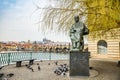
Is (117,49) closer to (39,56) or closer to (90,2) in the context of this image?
(39,56)

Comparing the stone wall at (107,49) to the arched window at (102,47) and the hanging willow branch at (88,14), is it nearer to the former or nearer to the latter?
the arched window at (102,47)

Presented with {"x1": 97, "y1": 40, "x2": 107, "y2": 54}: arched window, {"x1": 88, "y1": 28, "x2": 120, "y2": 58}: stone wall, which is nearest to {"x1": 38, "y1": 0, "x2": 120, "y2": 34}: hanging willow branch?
{"x1": 88, "y1": 28, "x2": 120, "y2": 58}: stone wall

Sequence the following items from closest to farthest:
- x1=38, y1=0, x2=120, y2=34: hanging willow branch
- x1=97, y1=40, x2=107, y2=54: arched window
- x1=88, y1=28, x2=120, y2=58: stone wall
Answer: x1=38, y1=0, x2=120, y2=34: hanging willow branch < x1=88, y1=28, x2=120, y2=58: stone wall < x1=97, y1=40, x2=107, y2=54: arched window

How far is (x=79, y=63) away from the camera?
13.0m

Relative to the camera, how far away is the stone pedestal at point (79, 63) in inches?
512

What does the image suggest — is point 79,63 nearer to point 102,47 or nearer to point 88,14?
point 88,14

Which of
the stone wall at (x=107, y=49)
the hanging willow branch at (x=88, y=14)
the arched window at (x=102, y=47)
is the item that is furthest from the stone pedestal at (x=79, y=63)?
the arched window at (x=102, y=47)

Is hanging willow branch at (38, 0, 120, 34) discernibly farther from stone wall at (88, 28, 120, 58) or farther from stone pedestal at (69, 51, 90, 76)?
stone wall at (88, 28, 120, 58)

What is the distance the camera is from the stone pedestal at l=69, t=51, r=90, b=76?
13.0 m

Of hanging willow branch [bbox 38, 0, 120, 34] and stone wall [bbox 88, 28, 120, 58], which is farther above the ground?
hanging willow branch [bbox 38, 0, 120, 34]

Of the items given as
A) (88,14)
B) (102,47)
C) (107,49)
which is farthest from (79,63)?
(102,47)

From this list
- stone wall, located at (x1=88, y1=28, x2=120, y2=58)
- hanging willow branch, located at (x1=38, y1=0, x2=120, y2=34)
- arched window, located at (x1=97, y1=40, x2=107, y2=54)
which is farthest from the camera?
arched window, located at (x1=97, y1=40, x2=107, y2=54)

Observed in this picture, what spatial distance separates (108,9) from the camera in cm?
1206

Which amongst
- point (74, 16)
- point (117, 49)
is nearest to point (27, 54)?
point (117, 49)
